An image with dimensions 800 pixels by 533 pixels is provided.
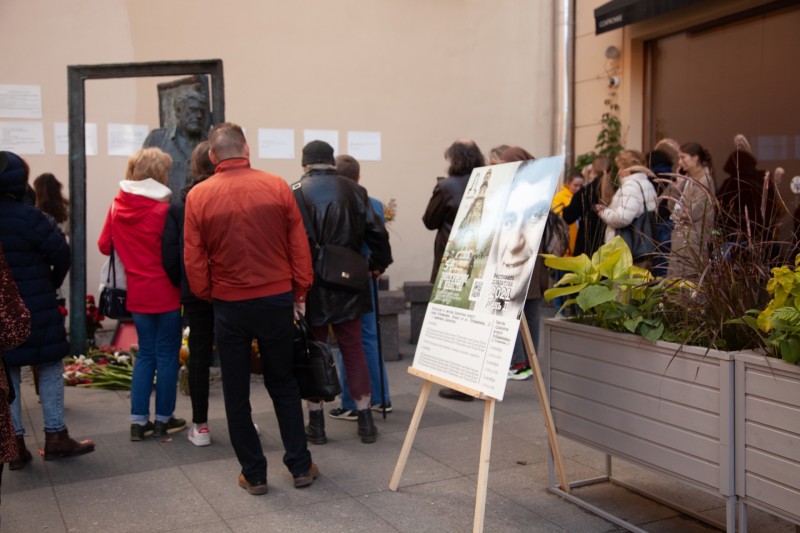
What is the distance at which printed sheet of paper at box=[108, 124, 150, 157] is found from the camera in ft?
29.7

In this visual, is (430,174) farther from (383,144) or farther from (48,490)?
(48,490)

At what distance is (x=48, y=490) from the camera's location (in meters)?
4.41

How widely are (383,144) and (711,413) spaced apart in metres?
7.73

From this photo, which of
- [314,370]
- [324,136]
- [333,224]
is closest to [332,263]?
[333,224]

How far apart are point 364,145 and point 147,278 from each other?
5.65m

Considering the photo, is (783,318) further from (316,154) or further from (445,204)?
(445,204)

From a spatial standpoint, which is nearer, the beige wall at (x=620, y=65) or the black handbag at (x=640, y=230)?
the black handbag at (x=640, y=230)

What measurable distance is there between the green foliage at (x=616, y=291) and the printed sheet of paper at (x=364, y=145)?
21.8 feet

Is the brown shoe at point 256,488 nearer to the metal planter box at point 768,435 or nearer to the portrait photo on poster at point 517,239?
the portrait photo on poster at point 517,239

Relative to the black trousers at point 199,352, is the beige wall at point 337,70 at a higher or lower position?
higher

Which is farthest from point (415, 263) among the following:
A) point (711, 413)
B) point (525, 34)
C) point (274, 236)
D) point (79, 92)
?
point (711, 413)

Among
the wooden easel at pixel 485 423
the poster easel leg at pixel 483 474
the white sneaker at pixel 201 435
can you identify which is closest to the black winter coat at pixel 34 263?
the white sneaker at pixel 201 435

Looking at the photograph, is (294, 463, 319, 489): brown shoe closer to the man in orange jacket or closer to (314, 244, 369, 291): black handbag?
the man in orange jacket

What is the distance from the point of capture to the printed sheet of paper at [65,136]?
8812 mm
